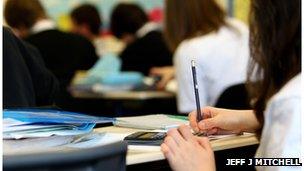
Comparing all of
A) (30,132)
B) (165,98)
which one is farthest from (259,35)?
(165,98)

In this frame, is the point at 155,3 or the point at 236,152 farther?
the point at 155,3

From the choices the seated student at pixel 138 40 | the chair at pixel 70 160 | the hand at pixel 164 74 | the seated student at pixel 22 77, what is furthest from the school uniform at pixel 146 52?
the chair at pixel 70 160

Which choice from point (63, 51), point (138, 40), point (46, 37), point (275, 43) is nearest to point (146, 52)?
point (138, 40)

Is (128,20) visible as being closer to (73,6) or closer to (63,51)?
(63,51)

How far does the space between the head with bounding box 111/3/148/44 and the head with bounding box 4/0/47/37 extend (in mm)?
961

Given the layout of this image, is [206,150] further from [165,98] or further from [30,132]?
[165,98]

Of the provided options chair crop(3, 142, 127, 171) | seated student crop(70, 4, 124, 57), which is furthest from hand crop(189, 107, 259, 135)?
seated student crop(70, 4, 124, 57)

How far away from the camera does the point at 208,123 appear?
1.35 meters

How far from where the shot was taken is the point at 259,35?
119 cm

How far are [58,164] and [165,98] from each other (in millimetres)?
2805

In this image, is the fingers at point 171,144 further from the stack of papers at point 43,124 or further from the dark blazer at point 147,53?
the dark blazer at point 147,53

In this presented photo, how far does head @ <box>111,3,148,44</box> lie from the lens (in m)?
4.55

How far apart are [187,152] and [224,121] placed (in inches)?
8.4

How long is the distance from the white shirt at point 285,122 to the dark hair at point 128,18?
348cm
